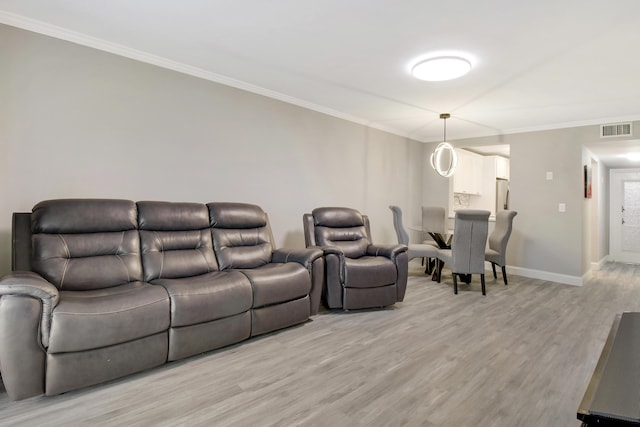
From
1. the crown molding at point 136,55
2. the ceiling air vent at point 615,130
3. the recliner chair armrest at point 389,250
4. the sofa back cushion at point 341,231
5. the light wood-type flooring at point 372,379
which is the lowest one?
the light wood-type flooring at point 372,379

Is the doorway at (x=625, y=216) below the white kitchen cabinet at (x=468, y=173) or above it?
below

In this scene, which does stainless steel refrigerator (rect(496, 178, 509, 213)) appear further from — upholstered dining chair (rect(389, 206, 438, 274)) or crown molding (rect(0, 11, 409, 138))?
crown molding (rect(0, 11, 409, 138))

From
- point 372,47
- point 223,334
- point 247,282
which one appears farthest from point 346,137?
point 223,334

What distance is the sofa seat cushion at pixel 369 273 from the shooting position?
3.44 meters

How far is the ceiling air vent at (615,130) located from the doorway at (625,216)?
146 inches

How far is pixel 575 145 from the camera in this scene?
5.00 meters

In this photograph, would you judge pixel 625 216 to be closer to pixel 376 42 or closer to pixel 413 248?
pixel 413 248

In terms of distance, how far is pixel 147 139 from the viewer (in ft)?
10.5

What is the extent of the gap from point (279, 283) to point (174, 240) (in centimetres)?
99

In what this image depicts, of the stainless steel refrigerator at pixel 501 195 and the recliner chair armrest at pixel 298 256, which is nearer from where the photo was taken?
the recliner chair armrest at pixel 298 256

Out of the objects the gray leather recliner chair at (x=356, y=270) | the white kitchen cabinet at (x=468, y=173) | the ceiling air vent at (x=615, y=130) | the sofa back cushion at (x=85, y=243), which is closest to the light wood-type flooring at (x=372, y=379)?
the gray leather recliner chair at (x=356, y=270)

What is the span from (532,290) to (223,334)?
13.4 ft

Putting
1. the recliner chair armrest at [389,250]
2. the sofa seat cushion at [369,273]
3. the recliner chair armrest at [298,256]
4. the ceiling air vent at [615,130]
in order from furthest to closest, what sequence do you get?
the ceiling air vent at [615,130] → the recliner chair armrest at [389,250] → the sofa seat cushion at [369,273] → the recliner chair armrest at [298,256]

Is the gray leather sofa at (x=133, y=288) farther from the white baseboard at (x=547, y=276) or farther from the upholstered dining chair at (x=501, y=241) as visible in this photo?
the white baseboard at (x=547, y=276)
